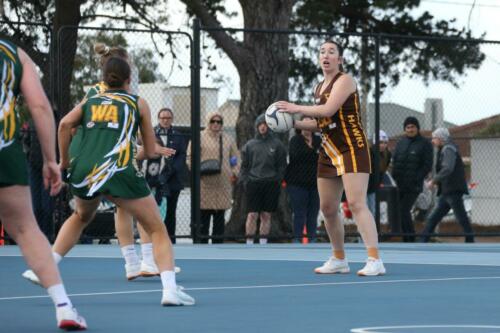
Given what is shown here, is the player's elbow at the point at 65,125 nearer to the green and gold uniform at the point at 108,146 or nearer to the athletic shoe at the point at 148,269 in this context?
the green and gold uniform at the point at 108,146

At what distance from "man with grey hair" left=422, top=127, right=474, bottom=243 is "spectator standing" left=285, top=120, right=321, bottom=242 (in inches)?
82.1

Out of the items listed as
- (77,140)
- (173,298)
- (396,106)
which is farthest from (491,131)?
(173,298)

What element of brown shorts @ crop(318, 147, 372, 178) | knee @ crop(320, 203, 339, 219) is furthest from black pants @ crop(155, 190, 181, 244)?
brown shorts @ crop(318, 147, 372, 178)

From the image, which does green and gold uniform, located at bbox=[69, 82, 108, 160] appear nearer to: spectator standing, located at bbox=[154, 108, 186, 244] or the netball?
the netball

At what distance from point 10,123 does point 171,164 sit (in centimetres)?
955

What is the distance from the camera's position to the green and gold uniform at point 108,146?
26.2 feet

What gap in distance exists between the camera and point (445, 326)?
670cm

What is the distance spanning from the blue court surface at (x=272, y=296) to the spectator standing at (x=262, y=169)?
9.12 ft

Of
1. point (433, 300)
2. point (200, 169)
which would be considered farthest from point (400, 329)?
point (200, 169)

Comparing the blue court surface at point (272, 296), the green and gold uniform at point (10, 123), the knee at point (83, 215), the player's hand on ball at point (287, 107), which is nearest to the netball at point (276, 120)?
the player's hand on ball at point (287, 107)

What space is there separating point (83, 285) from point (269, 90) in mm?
9603

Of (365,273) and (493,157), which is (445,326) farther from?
(493,157)

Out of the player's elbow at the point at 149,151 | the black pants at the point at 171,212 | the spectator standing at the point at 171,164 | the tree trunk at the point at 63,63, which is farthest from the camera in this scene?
the black pants at the point at 171,212

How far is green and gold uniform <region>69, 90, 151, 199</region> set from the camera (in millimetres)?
7992
